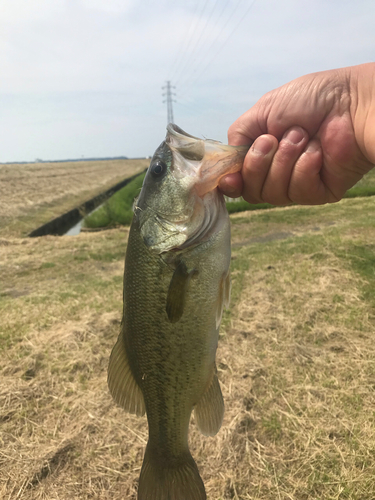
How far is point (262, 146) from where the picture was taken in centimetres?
191

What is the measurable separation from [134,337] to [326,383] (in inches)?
115

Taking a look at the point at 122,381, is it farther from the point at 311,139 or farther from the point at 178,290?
the point at 311,139

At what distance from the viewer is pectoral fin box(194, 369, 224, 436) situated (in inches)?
80.6

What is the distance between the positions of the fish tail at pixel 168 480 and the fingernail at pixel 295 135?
2012mm

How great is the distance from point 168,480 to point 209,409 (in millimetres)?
461

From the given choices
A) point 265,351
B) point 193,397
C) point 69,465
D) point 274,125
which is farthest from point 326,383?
point 274,125

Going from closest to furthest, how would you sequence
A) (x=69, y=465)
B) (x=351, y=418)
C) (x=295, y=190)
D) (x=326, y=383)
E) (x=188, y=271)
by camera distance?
(x=188, y=271), (x=295, y=190), (x=69, y=465), (x=351, y=418), (x=326, y=383)

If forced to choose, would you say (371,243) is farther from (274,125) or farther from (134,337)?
(134,337)

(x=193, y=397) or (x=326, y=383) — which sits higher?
(x=193, y=397)

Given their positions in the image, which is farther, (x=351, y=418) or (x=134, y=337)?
(x=351, y=418)

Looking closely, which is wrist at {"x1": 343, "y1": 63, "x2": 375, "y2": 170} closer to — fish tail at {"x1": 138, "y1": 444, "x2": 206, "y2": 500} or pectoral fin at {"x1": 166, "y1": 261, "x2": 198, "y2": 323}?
pectoral fin at {"x1": 166, "y1": 261, "x2": 198, "y2": 323}

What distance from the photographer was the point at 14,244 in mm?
10883

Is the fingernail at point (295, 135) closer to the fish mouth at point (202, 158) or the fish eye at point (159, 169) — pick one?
the fish mouth at point (202, 158)

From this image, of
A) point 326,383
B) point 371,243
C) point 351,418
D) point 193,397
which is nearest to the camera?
point 193,397
